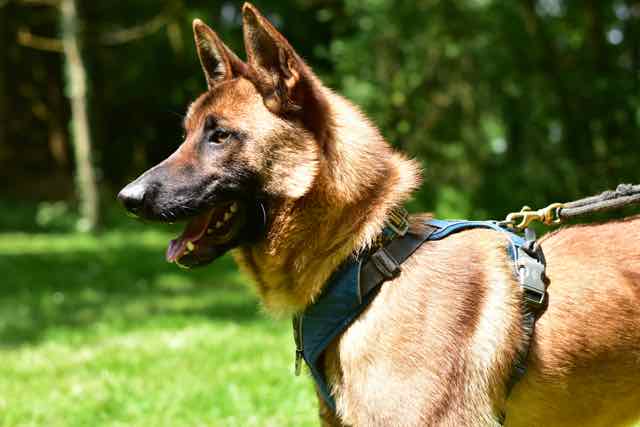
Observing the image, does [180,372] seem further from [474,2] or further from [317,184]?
[474,2]

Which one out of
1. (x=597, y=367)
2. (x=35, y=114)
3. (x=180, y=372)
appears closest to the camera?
(x=597, y=367)

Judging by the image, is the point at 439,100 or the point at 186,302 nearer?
the point at 186,302

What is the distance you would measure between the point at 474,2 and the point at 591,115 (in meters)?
2.43

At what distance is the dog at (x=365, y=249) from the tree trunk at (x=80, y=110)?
11646 millimetres

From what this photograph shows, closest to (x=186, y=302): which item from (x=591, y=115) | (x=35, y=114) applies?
(x=591, y=115)

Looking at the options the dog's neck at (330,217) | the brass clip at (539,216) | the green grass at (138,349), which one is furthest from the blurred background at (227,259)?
the brass clip at (539,216)

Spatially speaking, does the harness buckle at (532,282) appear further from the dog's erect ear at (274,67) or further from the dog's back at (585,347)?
the dog's erect ear at (274,67)

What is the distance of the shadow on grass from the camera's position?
713cm

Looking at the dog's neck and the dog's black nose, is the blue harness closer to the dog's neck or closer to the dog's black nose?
the dog's neck

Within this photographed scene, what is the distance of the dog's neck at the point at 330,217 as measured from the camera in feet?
8.27

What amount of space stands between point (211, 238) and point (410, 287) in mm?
737

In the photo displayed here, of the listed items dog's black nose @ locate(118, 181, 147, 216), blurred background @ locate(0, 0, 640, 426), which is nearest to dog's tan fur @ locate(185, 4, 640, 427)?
dog's black nose @ locate(118, 181, 147, 216)

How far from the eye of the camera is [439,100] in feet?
34.6

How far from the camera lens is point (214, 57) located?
292 centimetres
